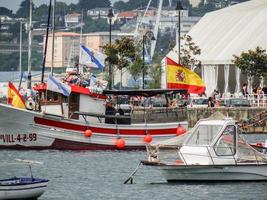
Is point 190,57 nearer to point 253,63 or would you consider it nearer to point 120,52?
point 120,52

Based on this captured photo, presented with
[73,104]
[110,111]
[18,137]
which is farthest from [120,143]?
[18,137]

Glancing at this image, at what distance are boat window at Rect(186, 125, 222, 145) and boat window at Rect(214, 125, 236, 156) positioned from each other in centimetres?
29

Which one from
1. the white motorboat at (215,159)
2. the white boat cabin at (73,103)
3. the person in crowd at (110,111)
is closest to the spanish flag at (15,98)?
the white boat cabin at (73,103)

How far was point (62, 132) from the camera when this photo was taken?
71.8 metres

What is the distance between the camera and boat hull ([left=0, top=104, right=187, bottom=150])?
71.4 meters

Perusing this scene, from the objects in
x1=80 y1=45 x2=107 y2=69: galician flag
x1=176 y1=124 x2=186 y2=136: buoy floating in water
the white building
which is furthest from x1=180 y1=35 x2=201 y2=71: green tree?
x1=176 y1=124 x2=186 y2=136: buoy floating in water

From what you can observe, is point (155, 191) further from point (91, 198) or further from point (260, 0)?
point (260, 0)

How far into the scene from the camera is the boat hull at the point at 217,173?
53.8 m

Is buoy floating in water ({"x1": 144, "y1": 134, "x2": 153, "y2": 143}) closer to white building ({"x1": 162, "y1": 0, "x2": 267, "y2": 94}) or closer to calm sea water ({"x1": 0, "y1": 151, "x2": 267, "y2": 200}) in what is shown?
calm sea water ({"x1": 0, "y1": 151, "x2": 267, "y2": 200})

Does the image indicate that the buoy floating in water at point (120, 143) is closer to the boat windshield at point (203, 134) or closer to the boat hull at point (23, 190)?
the boat windshield at point (203, 134)

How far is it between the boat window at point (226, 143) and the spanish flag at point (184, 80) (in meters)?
11.4

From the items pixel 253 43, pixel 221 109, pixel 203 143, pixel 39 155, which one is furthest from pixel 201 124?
pixel 253 43

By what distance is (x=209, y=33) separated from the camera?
14888cm

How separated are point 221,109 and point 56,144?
86.1 ft
